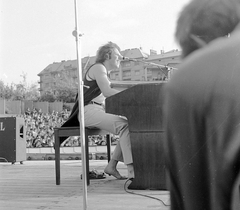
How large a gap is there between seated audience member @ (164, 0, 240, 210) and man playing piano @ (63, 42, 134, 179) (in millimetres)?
1760

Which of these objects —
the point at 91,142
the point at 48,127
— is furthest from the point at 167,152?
the point at 48,127

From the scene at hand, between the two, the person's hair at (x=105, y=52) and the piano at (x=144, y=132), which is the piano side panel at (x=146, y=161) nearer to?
the piano at (x=144, y=132)

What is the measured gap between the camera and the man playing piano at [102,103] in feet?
7.54

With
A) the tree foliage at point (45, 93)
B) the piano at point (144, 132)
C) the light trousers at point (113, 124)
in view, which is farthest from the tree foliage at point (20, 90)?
the piano at point (144, 132)

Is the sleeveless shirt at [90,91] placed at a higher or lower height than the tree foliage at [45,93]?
lower

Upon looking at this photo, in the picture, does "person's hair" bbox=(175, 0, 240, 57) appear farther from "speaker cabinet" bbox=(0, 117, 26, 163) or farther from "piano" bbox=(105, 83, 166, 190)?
"speaker cabinet" bbox=(0, 117, 26, 163)

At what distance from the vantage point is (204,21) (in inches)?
18.5

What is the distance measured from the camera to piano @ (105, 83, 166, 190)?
2053 mm

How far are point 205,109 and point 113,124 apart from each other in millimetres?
1947

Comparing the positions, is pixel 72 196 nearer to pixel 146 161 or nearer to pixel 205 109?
pixel 146 161

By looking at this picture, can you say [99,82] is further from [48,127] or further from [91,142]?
[48,127]

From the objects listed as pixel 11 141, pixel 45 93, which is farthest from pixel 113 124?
pixel 45 93

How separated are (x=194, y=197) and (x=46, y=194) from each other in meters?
1.79

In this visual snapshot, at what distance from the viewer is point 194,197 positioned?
18.1 inches
